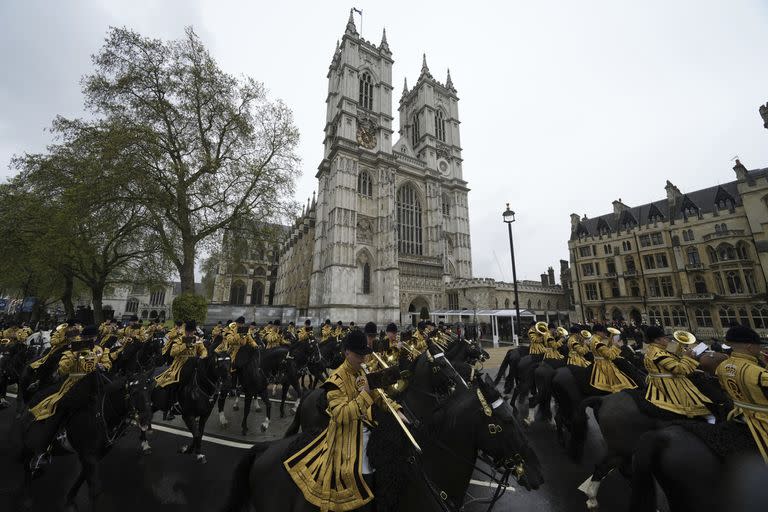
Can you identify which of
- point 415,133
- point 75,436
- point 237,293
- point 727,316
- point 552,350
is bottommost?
point 75,436

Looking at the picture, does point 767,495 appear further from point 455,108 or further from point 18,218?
point 455,108

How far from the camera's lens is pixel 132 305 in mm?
66562

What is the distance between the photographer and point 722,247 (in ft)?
92.8

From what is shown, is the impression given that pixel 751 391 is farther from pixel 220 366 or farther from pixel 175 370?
pixel 175 370

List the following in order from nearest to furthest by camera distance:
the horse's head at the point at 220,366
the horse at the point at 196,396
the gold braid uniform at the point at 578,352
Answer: the horse at the point at 196,396 → the horse's head at the point at 220,366 → the gold braid uniform at the point at 578,352

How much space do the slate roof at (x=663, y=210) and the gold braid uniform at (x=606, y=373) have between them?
3733cm

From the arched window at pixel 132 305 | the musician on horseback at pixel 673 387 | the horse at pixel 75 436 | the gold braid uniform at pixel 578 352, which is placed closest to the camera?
the musician on horseback at pixel 673 387

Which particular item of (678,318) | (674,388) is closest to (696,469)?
(674,388)

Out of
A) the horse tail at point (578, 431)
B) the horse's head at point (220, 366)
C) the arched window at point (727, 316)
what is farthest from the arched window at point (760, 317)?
the horse's head at point (220, 366)

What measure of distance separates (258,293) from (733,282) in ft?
212

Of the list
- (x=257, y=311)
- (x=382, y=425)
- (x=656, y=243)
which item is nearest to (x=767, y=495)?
(x=382, y=425)

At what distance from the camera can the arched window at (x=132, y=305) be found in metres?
65.6

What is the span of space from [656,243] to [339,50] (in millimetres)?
47130

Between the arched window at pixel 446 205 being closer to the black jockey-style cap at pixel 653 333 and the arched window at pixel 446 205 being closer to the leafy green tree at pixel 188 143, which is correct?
the leafy green tree at pixel 188 143
